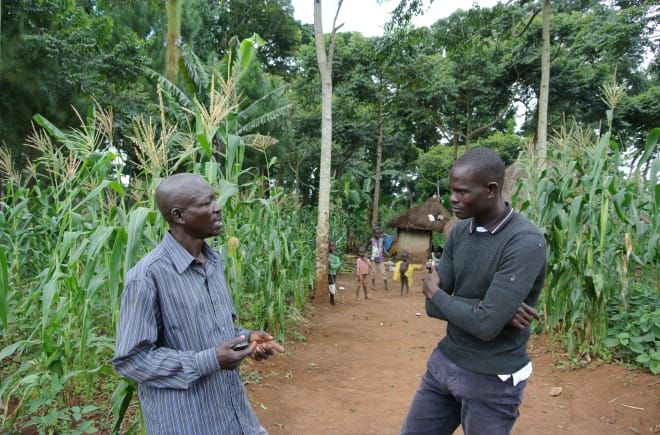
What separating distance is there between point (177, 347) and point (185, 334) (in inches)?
1.9

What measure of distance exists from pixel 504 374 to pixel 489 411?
159 mm

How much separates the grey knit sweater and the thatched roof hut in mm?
14803

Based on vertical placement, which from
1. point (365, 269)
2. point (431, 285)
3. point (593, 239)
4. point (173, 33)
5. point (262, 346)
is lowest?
point (365, 269)

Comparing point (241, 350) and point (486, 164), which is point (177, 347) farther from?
point (486, 164)

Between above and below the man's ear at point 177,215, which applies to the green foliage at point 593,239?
below

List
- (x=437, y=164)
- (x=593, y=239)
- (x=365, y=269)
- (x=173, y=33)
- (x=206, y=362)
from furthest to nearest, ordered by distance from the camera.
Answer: (x=437, y=164), (x=173, y=33), (x=365, y=269), (x=593, y=239), (x=206, y=362)

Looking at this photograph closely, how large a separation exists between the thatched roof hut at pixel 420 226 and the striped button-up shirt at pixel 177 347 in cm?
1525

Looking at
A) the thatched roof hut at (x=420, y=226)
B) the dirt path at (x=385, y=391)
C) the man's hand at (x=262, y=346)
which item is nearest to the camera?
the man's hand at (x=262, y=346)

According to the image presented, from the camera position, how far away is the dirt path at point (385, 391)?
327 centimetres

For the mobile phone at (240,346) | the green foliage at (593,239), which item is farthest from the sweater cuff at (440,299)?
the green foliage at (593,239)

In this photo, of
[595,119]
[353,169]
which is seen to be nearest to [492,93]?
[595,119]

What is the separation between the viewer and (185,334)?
4.73 feet

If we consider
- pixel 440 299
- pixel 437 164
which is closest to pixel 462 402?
pixel 440 299

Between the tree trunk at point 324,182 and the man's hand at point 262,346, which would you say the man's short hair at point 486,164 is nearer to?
the man's hand at point 262,346
